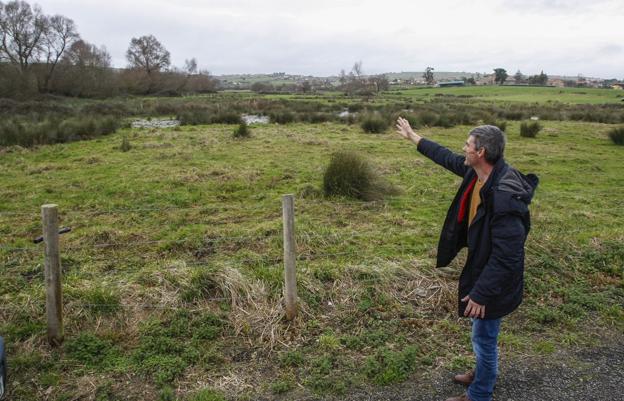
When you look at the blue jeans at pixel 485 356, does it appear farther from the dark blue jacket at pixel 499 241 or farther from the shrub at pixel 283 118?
the shrub at pixel 283 118

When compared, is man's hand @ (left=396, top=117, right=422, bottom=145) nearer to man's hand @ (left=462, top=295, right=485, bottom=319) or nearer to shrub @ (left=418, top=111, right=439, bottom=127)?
man's hand @ (left=462, top=295, right=485, bottom=319)

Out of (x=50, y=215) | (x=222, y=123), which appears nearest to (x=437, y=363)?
(x=50, y=215)

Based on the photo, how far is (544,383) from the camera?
3.70 metres

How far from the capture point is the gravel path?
3525 mm

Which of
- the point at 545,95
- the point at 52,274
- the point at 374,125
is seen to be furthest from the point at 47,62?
the point at 545,95

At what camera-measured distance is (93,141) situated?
18.9 meters

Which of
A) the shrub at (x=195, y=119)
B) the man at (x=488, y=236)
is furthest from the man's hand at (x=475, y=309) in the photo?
the shrub at (x=195, y=119)

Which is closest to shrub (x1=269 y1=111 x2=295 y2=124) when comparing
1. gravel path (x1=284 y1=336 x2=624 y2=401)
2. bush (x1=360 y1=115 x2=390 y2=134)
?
bush (x1=360 y1=115 x2=390 y2=134)

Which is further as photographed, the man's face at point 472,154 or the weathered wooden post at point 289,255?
the weathered wooden post at point 289,255

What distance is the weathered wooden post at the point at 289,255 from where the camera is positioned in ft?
14.5

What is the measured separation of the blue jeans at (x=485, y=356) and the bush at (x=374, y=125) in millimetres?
20546

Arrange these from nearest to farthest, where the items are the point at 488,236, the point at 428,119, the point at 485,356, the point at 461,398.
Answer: the point at 488,236 < the point at 485,356 < the point at 461,398 < the point at 428,119

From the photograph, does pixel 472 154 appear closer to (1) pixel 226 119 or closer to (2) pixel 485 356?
(2) pixel 485 356

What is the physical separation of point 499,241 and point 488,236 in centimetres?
13
